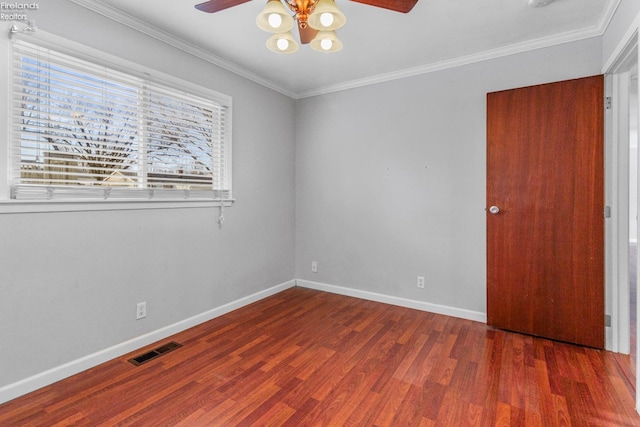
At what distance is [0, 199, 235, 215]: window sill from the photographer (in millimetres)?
1843

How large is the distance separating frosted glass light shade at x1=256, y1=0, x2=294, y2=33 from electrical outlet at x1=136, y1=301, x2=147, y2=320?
2170 millimetres

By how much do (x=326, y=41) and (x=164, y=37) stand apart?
1.57 metres

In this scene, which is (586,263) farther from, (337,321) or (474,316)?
(337,321)

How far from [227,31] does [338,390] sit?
2754 millimetres

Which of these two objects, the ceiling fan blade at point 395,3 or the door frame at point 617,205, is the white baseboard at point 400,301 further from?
the ceiling fan blade at point 395,3

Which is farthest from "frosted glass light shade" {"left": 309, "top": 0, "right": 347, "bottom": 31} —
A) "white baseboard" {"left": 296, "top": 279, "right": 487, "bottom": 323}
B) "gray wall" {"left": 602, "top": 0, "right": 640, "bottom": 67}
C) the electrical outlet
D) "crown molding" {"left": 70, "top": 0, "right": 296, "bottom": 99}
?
"white baseboard" {"left": 296, "top": 279, "right": 487, "bottom": 323}

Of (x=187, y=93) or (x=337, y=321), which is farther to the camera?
(x=337, y=321)

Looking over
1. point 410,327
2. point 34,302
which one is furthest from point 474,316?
point 34,302

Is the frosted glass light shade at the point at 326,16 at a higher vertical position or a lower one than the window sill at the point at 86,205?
higher

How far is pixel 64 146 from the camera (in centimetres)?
→ 205

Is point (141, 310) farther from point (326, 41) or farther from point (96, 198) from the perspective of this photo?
point (326, 41)

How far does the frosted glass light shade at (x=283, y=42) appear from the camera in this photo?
6.12 feet

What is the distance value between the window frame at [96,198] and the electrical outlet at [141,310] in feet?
2.49

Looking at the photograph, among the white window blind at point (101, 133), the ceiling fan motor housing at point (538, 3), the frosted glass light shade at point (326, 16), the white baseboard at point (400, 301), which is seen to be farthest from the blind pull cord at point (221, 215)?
the ceiling fan motor housing at point (538, 3)
